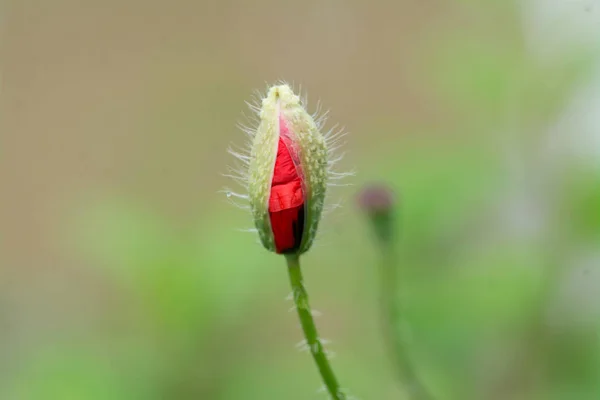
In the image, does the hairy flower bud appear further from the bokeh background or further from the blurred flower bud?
the blurred flower bud

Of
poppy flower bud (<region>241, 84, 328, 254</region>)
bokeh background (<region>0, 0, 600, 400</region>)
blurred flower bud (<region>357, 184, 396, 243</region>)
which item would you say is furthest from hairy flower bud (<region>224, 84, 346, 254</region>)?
blurred flower bud (<region>357, 184, 396, 243</region>)

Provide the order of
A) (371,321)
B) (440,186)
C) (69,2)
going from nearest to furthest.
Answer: (440,186), (371,321), (69,2)

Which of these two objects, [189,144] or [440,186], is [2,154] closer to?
[189,144]

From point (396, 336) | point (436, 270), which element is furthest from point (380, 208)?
point (436, 270)

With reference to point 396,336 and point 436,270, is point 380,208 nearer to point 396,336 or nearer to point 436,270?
point 396,336

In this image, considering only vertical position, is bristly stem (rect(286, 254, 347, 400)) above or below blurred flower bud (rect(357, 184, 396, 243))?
below

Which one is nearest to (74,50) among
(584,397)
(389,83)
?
(389,83)

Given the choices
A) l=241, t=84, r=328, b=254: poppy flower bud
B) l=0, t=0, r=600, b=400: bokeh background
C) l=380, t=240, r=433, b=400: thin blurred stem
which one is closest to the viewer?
l=241, t=84, r=328, b=254: poppy flower bud
